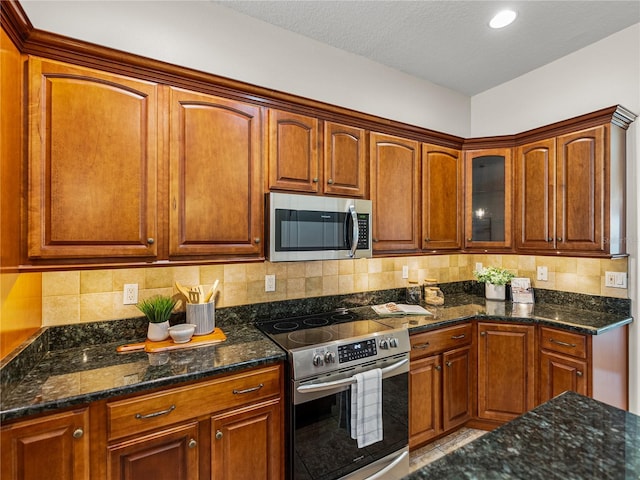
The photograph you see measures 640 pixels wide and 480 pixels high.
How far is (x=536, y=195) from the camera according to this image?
256 cm

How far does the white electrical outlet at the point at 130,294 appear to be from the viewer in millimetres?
1805

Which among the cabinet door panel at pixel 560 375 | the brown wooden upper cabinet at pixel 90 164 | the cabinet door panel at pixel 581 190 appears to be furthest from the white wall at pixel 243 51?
the cabinet door panel at pixel 560 375

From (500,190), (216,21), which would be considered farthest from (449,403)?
(216,21)

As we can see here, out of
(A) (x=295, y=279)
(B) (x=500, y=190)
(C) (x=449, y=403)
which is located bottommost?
(C) (x=449, y=403)

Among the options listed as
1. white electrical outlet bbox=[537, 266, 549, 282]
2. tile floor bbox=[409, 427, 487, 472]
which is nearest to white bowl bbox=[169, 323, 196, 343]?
tile floor bbox=[409, 427, 487, 472]

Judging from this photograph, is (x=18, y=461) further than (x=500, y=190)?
→ No

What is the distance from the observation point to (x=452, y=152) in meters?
2.84

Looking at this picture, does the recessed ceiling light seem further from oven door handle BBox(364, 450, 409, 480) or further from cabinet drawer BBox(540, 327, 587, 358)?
oven door handle BBox(364, 450, 409, 480)

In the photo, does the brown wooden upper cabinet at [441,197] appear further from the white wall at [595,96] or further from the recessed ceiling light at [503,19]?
the recessed ceiling light at [503,19]

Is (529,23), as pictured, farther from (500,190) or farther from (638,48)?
(500,190)

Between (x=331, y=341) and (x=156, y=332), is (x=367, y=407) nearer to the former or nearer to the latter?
(x=331, y=341)

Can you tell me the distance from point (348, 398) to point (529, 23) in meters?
2.73

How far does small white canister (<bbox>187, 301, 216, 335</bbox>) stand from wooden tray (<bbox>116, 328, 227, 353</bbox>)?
0.04 meters

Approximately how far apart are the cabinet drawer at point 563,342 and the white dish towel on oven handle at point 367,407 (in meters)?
1.28
